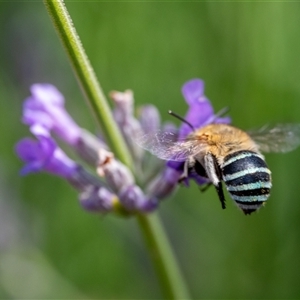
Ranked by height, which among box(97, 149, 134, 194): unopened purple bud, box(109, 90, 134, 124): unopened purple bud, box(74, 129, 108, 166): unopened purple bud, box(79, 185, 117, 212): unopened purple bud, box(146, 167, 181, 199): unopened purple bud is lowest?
box(146, 167, 181, 199): unopened purple bud

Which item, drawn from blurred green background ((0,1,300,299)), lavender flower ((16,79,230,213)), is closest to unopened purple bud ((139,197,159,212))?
lavender flower ((16,79,230,213))

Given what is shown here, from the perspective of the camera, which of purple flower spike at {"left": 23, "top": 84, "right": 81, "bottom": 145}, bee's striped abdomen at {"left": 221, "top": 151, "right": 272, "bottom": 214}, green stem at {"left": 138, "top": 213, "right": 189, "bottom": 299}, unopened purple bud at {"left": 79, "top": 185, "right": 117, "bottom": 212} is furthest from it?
purple flower spike at {"left": 23, "top": 84, "right": 81, "bottom": 145}

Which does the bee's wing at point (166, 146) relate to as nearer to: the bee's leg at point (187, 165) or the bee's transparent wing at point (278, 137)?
the bee's leg at point (187, 165)

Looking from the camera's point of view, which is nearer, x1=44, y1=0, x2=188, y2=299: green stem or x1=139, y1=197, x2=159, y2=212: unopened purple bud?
x1=44, y1=0, x2=188, y2=299: green stem

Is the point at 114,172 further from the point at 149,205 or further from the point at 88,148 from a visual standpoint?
the point at 88,148

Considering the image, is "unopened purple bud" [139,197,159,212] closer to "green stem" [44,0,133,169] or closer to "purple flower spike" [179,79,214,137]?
"green stem" [44,0,133,169]

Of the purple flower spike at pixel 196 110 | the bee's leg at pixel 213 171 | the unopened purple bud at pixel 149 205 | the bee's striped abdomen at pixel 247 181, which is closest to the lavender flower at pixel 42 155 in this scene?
the unopened purple bud at pixel 149 205

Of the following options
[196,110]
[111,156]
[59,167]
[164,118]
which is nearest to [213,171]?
[196,110]
